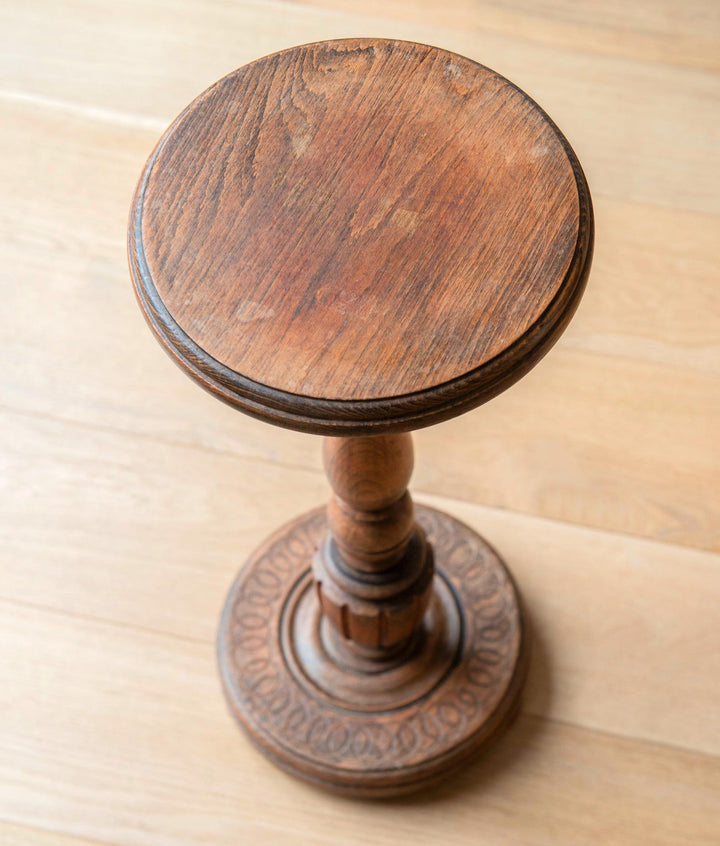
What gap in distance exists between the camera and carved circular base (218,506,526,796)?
887mm

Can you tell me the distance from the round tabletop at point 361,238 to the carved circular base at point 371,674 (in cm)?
44

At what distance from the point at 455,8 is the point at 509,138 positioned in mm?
876

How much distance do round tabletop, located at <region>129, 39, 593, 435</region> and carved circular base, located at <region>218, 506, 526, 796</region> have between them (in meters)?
0.44

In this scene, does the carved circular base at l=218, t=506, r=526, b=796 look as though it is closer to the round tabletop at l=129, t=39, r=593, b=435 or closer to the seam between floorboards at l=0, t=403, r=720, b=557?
the seam between floorboards at l=0, t=403, r=720, b=557

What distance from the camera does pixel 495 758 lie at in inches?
36.4

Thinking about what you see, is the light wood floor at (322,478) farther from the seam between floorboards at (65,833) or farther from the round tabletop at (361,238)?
the round tabletop at (361,238)

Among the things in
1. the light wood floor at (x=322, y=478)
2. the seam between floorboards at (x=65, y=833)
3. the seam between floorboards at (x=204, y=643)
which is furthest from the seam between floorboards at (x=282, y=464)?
the seam between floorboards at (x=65, y=833)

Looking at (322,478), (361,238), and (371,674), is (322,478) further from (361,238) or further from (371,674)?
(361,238)

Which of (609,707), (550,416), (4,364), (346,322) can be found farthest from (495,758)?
(4,364)

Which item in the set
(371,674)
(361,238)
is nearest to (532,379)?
(371,674)

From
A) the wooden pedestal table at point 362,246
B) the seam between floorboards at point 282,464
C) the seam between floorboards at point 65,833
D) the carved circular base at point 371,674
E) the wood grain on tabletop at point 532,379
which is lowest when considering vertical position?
the seam between floorboards at point 65,833

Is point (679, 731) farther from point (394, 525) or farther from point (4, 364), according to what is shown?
point (4, 364)

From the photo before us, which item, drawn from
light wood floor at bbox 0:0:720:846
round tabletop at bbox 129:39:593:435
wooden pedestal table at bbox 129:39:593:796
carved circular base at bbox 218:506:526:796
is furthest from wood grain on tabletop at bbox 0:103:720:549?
round tabletop at bbox 129:39:593:435

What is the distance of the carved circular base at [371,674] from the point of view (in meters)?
0.89
